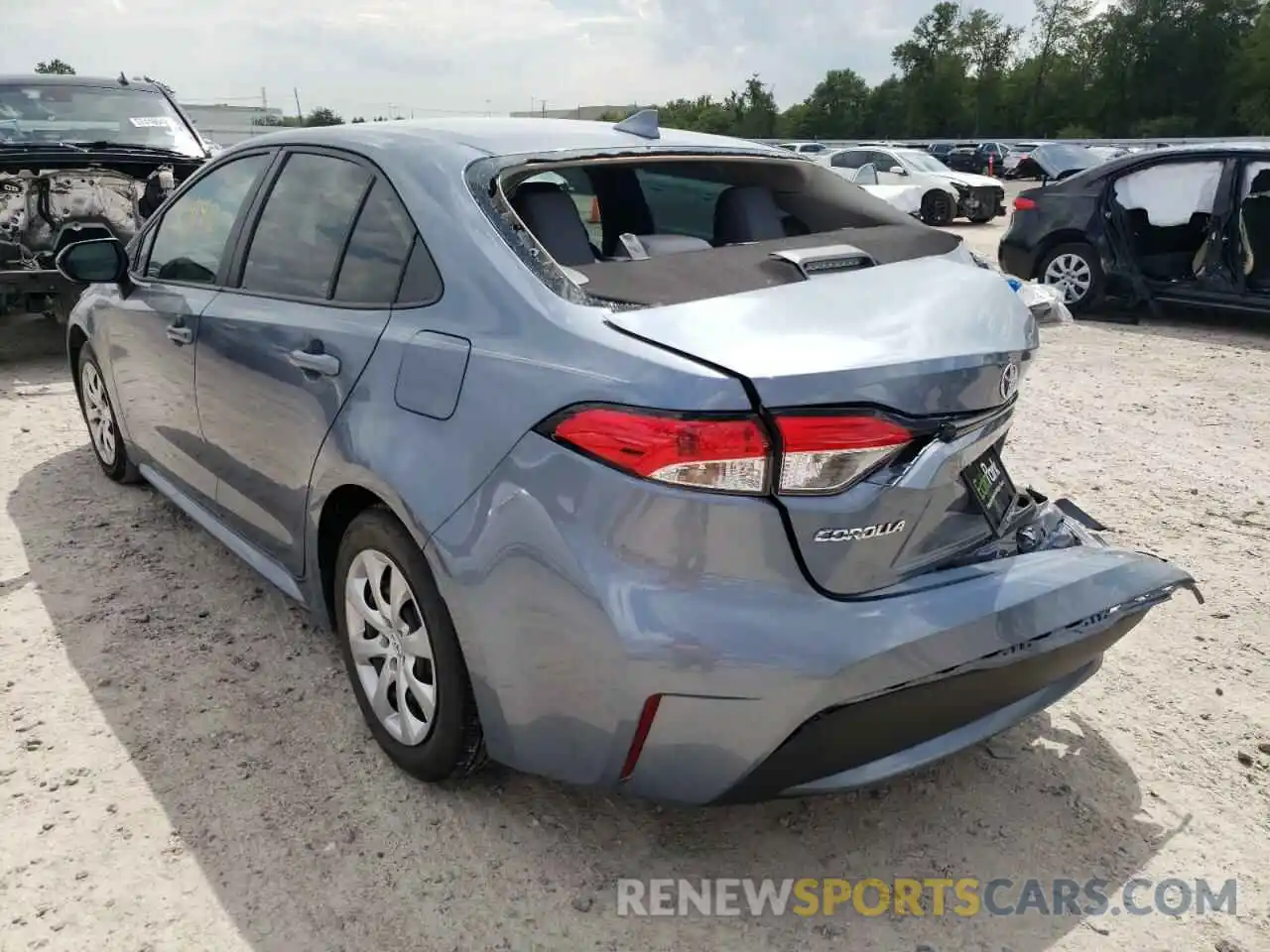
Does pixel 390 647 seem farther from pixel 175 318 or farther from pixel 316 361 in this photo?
pixel 175 318

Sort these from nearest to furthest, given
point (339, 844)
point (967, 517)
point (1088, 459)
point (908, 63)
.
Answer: point (967, 517) < point (339, 844) < point (1088, 459) < point (908, 63)

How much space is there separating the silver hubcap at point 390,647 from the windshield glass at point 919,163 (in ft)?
64.2

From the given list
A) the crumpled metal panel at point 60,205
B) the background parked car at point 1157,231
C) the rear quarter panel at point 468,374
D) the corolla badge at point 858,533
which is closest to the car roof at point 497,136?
the rear quarter panel at point 468,374

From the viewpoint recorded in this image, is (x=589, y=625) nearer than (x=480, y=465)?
Yes

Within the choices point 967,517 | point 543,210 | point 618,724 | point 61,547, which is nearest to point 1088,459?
point 967,517

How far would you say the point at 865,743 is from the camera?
203 cm

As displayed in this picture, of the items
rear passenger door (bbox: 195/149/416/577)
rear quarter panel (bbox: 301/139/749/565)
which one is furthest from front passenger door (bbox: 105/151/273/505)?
rear quarter panel (bbox: 301/139/749/565)

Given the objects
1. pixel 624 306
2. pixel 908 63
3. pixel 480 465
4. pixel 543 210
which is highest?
pixel 908 63

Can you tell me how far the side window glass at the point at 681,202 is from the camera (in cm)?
331

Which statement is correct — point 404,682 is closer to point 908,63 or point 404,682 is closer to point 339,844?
point 339,844

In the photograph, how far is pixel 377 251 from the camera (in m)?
2.62

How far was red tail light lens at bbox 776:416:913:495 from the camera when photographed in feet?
6.18

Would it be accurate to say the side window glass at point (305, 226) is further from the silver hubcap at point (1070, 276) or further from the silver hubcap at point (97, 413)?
the silver hubcap at point (1070, 276)

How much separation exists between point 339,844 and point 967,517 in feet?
5.49
